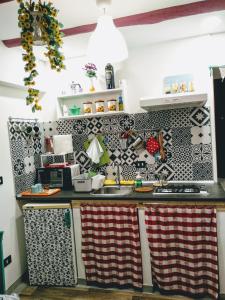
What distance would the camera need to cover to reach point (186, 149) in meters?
3.09

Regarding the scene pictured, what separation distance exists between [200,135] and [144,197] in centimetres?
103

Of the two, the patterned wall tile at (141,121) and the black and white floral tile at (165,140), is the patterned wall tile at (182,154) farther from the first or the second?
the patterned wall tile at (141,121)

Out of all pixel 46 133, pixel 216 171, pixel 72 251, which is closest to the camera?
pixel 72 251

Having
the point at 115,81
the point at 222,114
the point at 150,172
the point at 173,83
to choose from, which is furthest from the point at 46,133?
the point at 222,114

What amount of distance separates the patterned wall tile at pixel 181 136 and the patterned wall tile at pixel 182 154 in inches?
1.8

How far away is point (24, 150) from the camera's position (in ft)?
10.4

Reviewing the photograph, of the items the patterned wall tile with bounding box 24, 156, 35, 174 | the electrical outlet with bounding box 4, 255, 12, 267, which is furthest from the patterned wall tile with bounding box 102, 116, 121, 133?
the electrical outlet with bounding box 4, 255, 12, 267

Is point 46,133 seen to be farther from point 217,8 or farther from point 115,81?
point 217,8

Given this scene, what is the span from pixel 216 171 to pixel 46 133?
7.12 ft

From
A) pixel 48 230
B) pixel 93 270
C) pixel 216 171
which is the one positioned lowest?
pixel 93 270

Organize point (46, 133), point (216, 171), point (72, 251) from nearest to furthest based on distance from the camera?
point (72, 251), point (216, 171), point (46, 133)

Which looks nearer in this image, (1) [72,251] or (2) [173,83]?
(1) [72,251]

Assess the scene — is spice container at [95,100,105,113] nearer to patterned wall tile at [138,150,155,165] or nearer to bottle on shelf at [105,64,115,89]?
bottle on shelf at [105,64,115,89]

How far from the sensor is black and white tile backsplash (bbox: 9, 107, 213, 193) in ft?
9.96
